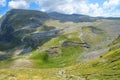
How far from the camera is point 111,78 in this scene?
189750 mm

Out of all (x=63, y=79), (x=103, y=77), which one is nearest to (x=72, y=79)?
(x=63, y=79)

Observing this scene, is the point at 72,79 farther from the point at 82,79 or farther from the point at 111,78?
the point at 111,78

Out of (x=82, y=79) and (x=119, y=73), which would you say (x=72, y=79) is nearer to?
(x=82, y=79)

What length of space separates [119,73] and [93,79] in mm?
21978

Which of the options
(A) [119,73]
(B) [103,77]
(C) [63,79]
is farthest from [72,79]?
(A) [119,73]

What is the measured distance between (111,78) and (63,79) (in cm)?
3636

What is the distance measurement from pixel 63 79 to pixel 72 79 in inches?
273

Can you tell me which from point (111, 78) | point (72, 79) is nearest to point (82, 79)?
point (72, 79)

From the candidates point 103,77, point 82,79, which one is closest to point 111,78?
point 103,77

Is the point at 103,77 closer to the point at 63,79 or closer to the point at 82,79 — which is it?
the point at 82,79

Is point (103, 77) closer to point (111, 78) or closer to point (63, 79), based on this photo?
point (111, 78)

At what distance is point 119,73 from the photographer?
647ft

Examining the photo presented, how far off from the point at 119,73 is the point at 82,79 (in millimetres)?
28799

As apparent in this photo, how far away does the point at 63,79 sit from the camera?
649 feet
